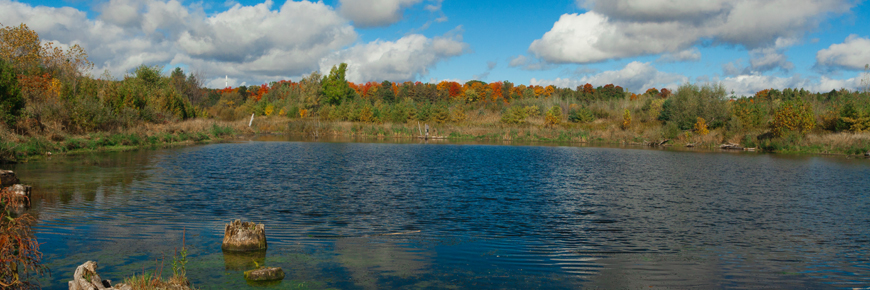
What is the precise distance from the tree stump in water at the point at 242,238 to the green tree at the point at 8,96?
72.6 ft

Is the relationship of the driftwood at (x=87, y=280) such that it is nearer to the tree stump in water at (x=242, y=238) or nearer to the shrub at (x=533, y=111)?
the tree stump in water at (x=242, y=238)

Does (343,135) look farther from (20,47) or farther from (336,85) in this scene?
(20,47)

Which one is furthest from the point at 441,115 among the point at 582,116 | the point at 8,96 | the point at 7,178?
the point at 7,178

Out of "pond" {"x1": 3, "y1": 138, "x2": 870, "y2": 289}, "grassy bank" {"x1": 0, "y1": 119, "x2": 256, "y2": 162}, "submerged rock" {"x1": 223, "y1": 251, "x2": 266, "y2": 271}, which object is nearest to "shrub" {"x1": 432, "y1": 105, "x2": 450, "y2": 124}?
"grassy bank" {"x1": 0, "y1": 119, "x2": 256, "y2": 162}

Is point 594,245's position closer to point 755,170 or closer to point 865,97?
point 755,170

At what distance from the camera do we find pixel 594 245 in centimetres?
1034

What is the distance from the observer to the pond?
26.4 feet

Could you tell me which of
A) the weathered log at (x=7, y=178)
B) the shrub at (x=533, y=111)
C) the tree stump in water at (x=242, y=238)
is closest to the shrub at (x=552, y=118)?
the shrub at (x=533, y=111)

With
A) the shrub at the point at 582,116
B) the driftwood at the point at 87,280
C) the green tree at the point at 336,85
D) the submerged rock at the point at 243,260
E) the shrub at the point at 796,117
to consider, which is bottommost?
the submerged rock at the point at 243,260

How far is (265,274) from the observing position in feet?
23.8

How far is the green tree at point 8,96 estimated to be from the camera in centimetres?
2422

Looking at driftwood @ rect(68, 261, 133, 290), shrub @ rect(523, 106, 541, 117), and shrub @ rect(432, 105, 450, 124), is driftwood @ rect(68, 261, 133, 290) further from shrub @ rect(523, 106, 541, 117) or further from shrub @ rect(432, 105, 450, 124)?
shrub @ rect(523, 106, 541, 117)

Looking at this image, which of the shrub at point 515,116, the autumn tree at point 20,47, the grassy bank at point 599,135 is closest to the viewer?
the autumn tree at point 20,47

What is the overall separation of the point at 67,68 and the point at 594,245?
164 feet
